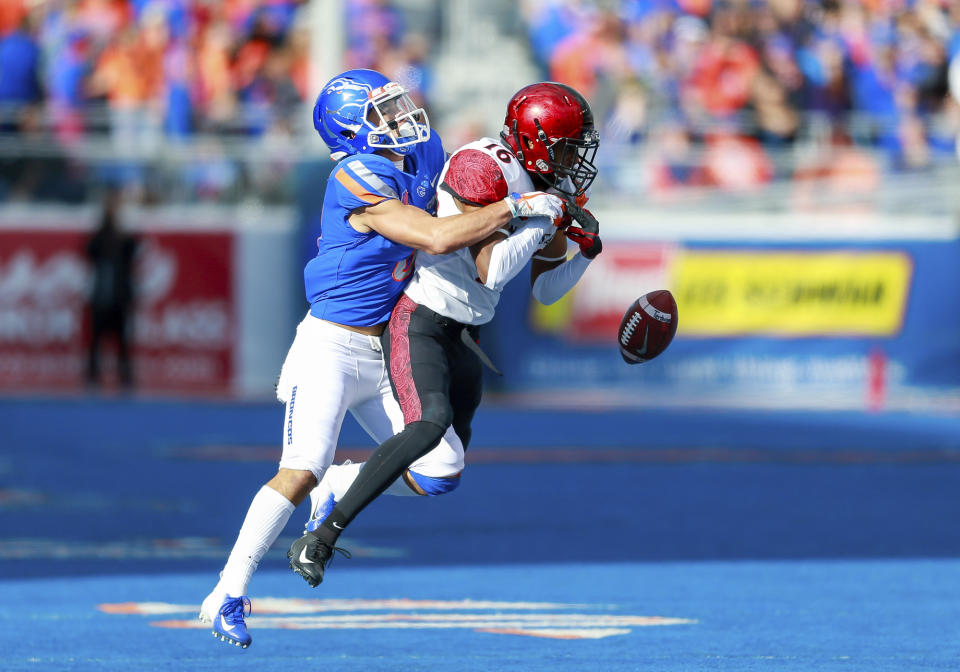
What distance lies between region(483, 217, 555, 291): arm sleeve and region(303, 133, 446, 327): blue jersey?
406mm

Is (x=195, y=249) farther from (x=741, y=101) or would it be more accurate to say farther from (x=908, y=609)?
(x=908, y=609)

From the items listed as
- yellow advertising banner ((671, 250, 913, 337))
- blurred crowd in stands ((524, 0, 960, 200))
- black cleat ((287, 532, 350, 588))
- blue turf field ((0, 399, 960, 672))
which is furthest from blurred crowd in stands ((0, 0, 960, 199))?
black cleat ((287, 532, 350, 588))

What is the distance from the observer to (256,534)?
5293 mm

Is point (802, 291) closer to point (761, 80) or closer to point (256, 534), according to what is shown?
point (761, 80)

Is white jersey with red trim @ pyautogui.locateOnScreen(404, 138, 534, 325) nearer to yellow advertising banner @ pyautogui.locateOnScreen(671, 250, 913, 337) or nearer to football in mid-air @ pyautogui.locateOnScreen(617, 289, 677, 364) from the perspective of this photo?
football in mid-air @ pyautogui.locateOnScreen(617, 289, 677, 364)

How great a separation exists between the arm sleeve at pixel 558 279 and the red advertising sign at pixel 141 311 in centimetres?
1104

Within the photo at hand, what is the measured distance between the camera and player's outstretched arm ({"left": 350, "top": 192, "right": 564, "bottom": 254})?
17.1 feet

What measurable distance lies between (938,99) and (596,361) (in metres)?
4.93

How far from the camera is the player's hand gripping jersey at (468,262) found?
5.39 metres

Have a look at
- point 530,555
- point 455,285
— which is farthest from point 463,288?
point 530,555

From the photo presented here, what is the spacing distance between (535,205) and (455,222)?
0.26 meters

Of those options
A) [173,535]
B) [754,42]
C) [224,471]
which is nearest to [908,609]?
[173,535]

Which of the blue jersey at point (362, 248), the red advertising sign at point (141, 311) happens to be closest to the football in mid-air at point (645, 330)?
the blue jersey at point (362, 248)

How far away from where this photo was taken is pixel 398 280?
5.70 meters
